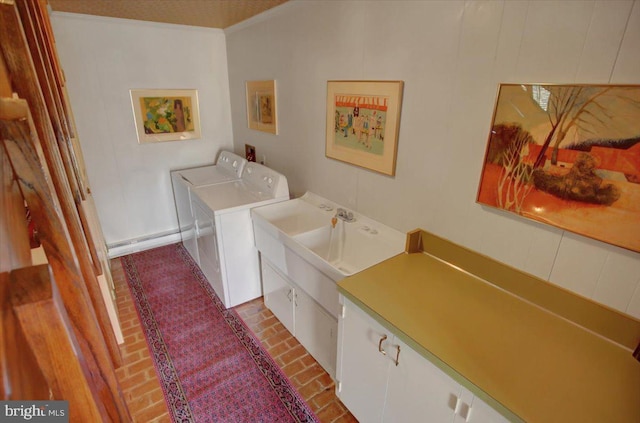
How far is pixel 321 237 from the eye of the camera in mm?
2410

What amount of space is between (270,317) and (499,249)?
1952mm

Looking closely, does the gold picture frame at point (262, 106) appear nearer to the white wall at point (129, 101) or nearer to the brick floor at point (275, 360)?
the white wall at point (129, 101)

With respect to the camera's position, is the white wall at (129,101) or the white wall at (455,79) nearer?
the white wall at (455,79)

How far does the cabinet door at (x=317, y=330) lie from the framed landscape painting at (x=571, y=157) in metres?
1.23

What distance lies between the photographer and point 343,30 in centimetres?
217

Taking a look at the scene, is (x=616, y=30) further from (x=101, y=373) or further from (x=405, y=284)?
(x=101, y=373)

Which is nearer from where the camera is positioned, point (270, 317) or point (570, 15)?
point (570, 15)

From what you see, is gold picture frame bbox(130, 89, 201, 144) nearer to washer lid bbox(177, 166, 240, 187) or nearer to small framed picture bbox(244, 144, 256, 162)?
washer lid bbox(177, 166, 240, 187)

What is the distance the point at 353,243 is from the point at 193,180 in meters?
2.02

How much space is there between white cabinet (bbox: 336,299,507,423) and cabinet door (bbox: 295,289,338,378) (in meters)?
0.23

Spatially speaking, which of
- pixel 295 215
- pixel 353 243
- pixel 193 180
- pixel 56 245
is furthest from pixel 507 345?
pixel 193 180

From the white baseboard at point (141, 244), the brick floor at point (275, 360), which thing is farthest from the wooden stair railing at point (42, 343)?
the white baseboard at point (141, 244)

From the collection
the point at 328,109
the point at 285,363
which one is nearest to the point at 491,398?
the point at 285,363

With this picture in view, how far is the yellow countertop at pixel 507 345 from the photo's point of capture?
104cm
